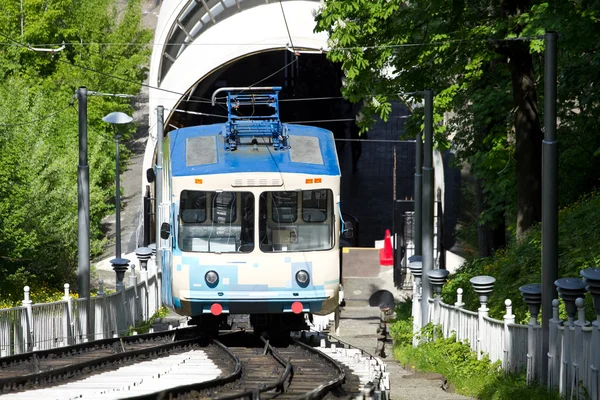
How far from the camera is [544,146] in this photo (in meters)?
16.0

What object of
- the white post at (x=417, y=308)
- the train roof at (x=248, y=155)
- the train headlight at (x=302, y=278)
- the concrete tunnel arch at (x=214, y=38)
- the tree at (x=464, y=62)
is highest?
the concrete tunnel arch at (x=214, y=38)

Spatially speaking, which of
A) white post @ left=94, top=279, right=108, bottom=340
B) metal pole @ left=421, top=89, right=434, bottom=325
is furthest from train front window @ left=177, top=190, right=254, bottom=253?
metal pole @ left=421, top=89, right=434, bottom=325

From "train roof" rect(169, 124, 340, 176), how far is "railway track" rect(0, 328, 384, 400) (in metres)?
3.13

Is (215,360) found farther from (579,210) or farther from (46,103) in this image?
(46,103)

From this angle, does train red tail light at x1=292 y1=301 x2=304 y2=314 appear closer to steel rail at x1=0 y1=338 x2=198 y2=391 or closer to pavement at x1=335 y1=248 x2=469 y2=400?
pavement at x1=335 y1=248 x2=469 y2=400

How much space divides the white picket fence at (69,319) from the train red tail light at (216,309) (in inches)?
113

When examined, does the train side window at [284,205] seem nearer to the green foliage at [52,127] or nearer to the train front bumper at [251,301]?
the train front bumper at [251,301]

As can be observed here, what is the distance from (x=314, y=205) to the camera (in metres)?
20.3

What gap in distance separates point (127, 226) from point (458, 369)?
43.6m

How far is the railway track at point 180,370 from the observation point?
14.4 meters

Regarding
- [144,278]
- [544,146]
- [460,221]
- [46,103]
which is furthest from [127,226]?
[544,146]

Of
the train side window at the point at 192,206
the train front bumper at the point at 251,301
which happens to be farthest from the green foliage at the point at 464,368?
the train side window at the point at 192,206

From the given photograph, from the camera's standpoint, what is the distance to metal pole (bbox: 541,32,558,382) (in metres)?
15.7

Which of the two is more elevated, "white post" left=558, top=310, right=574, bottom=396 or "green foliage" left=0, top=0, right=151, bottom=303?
"green foliage" left=0, top=0, right=151, bottom=303
